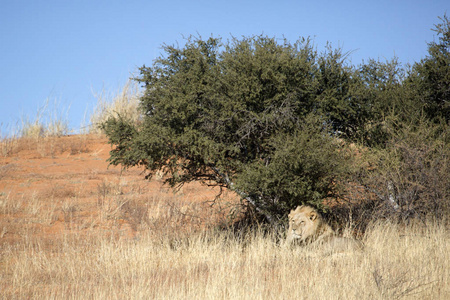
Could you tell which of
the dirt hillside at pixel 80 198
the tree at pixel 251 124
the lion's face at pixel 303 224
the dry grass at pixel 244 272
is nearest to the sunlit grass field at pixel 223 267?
the dry grass at pixel 244 272

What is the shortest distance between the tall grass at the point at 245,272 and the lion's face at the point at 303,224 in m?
0.31

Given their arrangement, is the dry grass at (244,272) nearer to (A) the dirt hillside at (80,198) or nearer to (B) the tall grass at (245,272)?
(B) the tall grass at (245,272)

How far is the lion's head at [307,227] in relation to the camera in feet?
30.2

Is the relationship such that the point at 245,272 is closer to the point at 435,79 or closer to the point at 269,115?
the point at 269,115

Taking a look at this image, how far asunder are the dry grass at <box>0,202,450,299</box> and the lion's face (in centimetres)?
45

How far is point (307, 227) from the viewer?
9234mm

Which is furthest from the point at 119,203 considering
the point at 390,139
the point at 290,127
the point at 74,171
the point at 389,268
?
the point at 389,268

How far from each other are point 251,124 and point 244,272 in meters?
3.71

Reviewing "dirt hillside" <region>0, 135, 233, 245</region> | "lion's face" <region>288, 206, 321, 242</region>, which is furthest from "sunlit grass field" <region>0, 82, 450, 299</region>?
"lion's face" <region>288, 206, 321, 242</region>

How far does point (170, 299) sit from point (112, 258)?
3131mm

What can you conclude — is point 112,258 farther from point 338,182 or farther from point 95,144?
point 95,144

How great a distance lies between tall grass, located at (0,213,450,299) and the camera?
6.40 metres

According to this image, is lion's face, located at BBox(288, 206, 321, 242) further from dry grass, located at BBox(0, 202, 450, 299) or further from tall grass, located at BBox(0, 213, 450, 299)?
dry grass, located at BBox(0, 202, 450, 299)

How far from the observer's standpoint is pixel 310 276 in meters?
7.14
